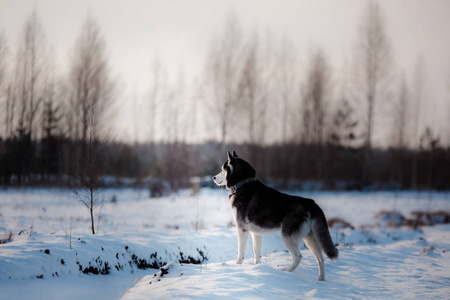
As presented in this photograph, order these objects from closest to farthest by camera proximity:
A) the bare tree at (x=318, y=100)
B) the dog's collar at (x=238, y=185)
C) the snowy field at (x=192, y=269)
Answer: the snowy field at (x=192, y=269)
the dog's collar at (x=238, y=185)
the bare tree at (x=318, y=100)

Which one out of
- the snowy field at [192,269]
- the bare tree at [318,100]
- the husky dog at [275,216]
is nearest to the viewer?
the snowy field at [192,269]

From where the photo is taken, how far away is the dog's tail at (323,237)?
15.5 feet

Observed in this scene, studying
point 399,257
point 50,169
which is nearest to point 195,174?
point 50,169

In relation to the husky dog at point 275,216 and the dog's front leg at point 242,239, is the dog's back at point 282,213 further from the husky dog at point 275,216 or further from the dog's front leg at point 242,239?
the dog's front leg at point 242,239

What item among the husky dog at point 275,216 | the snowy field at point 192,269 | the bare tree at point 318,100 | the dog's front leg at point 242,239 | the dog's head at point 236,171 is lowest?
the snowy field at point 192,269

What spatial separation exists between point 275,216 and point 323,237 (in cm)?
80

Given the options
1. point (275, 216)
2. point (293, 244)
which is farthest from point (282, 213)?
point (293, 244)

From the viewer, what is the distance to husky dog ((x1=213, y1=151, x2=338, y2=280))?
484 cm

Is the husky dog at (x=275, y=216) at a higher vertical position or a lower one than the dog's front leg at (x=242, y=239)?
higher

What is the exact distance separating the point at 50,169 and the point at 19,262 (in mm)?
19875

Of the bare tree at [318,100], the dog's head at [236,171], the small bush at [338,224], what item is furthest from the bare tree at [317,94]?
the dog's head at [236,171]

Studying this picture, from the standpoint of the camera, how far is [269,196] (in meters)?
5.30

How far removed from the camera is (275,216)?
5070 mm

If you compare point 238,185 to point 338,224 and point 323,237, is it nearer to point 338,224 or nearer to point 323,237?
point 323,237
